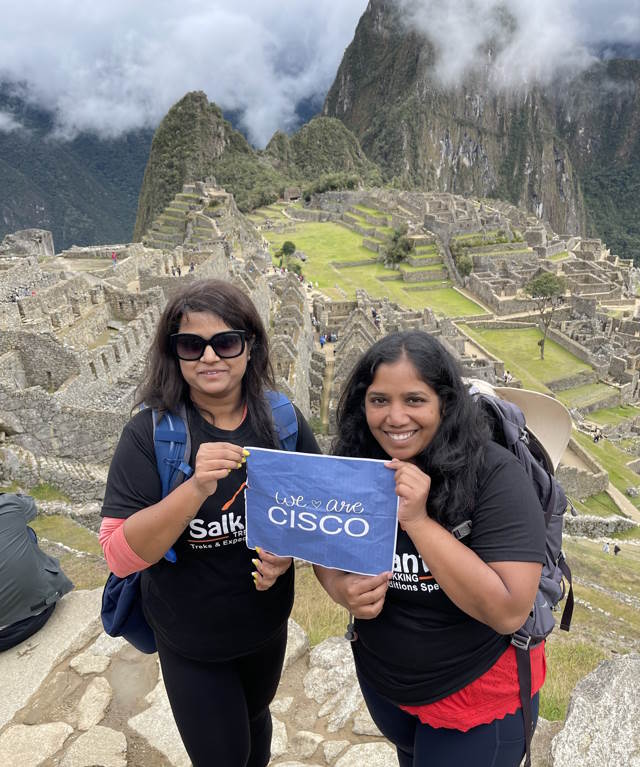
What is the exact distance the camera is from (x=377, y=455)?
2264mm

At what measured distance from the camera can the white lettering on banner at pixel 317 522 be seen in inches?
81.3

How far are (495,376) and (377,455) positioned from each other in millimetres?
23242

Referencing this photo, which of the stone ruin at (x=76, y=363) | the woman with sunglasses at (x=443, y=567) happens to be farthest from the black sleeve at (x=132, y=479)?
the stone ruin at (x=76, y=363)

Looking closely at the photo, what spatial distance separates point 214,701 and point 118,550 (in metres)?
0.82

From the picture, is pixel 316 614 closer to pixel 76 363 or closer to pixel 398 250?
pixel 76 363

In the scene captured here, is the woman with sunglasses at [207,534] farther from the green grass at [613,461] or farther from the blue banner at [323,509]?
the green grass at [613,461]

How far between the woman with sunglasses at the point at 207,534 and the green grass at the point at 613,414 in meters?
24.8

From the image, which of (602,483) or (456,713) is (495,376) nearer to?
(602,483)

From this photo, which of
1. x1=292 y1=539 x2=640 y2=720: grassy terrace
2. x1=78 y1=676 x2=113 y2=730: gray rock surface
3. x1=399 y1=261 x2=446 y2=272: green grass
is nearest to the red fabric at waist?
x1=292 y1=539 x2=640 y2=720: grassy terrace

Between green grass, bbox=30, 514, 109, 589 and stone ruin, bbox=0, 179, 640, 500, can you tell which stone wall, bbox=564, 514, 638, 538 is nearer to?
stone ruin, bbox=0, 179, 640, 500

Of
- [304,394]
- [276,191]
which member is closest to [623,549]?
[304,394]

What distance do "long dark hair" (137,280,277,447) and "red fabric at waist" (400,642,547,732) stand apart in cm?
118

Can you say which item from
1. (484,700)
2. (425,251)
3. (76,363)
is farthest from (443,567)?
(425,251)

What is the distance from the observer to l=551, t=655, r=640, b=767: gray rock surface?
2.94 m
